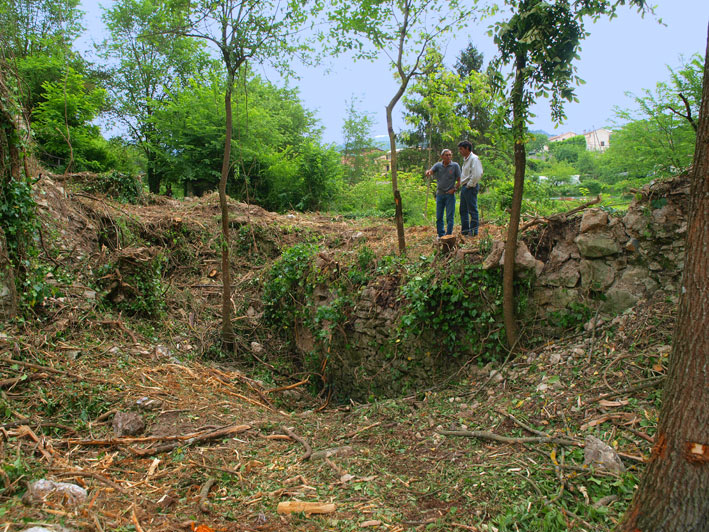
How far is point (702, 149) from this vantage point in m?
1.99

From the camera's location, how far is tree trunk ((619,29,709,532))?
1914mm

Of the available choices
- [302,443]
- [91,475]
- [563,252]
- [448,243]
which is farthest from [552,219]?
[91,475]

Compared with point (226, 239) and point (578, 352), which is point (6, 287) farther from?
point (578, 352)

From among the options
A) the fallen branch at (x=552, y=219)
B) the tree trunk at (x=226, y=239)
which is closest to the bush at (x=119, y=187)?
the tree trunk at (x=226, y=239)

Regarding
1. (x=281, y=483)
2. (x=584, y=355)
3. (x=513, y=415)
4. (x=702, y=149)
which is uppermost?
(x=702, y=149)

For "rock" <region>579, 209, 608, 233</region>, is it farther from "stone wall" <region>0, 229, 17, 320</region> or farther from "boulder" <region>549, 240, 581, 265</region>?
"stone wall" <region>0, 229, 17, 320</region>

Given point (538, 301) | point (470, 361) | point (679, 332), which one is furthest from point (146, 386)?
point (679, 332)

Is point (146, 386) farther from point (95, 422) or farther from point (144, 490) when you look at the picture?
point (144, 490)

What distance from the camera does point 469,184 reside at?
6500mm

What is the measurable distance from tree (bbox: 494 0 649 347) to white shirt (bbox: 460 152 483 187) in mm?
2127

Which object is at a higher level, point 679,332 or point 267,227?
point 267,227

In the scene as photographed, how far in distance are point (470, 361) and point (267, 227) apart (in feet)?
20.9

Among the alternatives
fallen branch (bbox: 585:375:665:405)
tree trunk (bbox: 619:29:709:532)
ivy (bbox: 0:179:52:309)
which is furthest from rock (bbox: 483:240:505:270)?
ivy (bbox: 0:179:52:309)

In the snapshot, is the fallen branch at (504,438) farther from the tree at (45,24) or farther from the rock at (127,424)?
the tree at (45,24)
